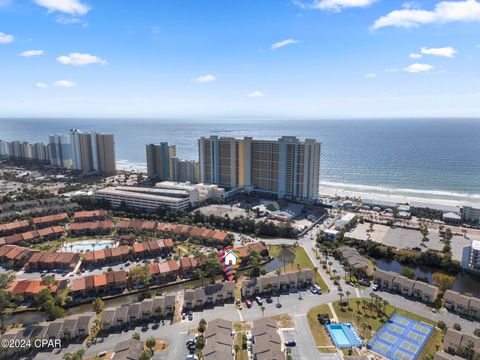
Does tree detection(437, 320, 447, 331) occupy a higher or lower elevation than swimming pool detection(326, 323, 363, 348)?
higher

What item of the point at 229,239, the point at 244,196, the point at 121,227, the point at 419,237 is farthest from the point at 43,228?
the point at 419,237

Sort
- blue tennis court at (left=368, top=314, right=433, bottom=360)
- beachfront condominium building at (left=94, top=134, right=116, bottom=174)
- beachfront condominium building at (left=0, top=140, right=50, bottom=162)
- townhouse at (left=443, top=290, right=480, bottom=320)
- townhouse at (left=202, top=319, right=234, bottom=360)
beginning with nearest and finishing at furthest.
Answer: townhouse at (left=202, top=319, right=234, bottom=360), blue tennis court at (left=368, top=314, right=433, bottom=360), townhouse at (left=443, top=290, right=480, bottom=320), beachfront condominium building at (left=94, top=134, right=116, bottom=174), beachfront condominium building at (left=0, top=140, right=50, bottom=162)

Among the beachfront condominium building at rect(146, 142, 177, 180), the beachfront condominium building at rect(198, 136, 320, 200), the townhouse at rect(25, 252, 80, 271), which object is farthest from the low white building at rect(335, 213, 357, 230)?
the beachfront condominium building at rect(146, 142, 177, 180)

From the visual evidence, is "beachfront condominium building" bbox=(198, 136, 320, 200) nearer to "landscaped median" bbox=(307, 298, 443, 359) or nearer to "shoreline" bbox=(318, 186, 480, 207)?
"shoreline" bbox=(318, 186, 480, 207)

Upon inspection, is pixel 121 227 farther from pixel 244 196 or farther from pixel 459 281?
pixel 459 281

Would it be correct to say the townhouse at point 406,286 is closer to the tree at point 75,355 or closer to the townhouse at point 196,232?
the townhouse at point 196,232

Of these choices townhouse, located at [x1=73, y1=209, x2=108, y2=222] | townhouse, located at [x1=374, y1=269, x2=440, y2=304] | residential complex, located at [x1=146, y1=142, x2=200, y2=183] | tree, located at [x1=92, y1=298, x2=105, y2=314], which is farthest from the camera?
residential complex, located at [x1=146, y1=142, x2=200, y2=183]

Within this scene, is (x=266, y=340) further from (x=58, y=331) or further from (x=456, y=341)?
(x=58, y=331)
